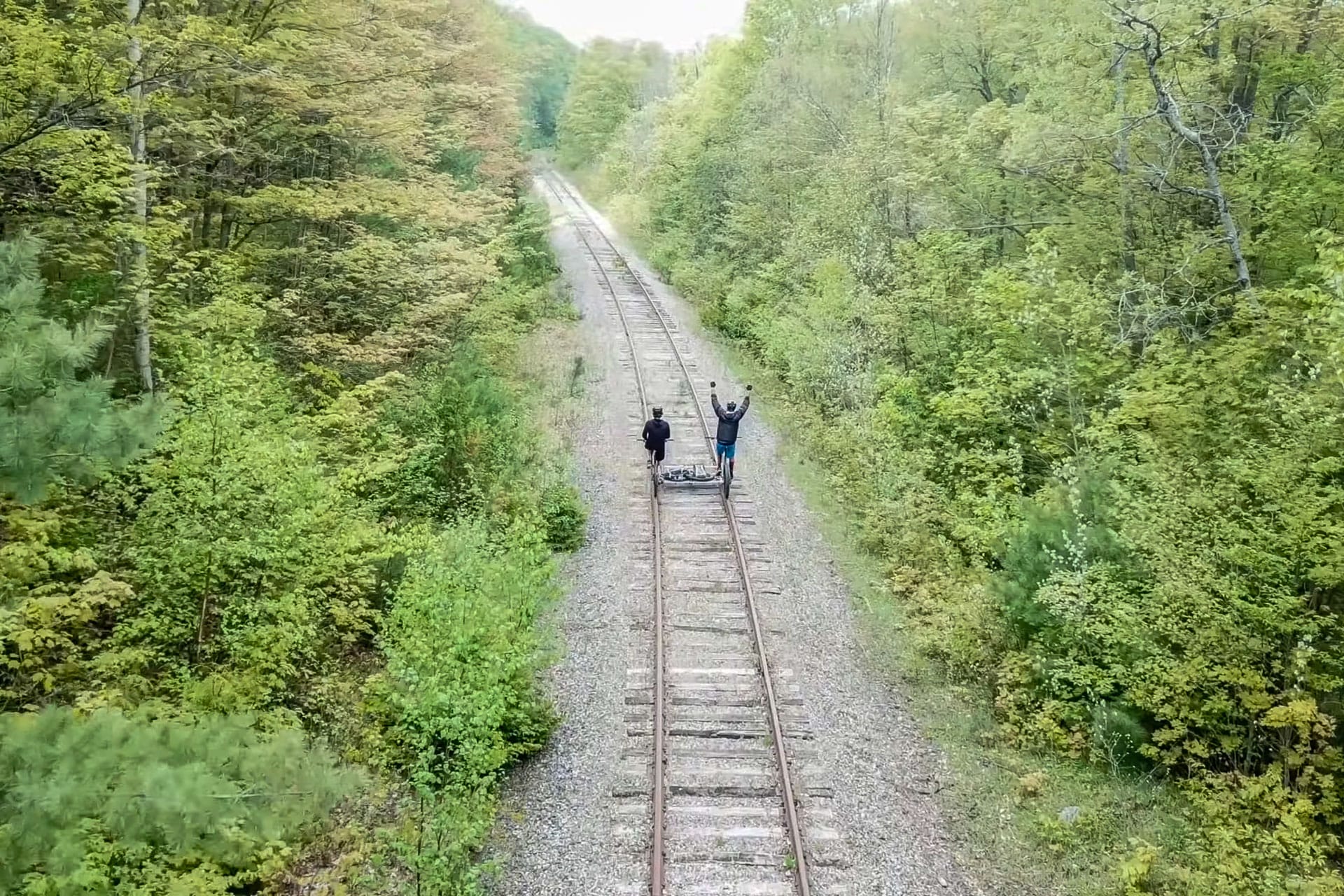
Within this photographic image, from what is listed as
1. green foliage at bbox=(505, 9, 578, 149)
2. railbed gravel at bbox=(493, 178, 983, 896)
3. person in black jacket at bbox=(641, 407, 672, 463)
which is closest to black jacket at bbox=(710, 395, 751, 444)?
person in black jacket at bbox=(641, 407, 672, 463)

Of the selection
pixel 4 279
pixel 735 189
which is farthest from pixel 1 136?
pixel 735 189

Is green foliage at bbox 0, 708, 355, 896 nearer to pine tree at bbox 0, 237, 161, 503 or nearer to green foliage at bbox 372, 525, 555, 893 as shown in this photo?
pine tree at bbox 0, 237, 161, 503

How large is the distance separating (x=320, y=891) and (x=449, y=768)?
5.04 ft

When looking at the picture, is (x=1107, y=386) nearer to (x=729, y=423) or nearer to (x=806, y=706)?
(x=729, y=423)

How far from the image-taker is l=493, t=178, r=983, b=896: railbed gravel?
803cm

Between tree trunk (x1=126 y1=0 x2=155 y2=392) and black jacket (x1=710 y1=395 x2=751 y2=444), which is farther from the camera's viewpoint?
black jacket (x1=710 y1=395 x2=751 y2=444)

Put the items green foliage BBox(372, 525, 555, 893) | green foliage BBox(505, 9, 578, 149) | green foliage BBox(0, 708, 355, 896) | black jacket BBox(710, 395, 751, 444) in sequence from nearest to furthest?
green foliage BBox(0, 708, 355, 896) < green foliage BBox(372, 525, 555, 893) < black jacket BBox(710, 395, 751, 444) < green foliage BBox(505, 9, 578, 149)

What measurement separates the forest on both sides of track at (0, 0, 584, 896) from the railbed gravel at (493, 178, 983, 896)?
0.54 m

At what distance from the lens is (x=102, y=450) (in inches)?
191

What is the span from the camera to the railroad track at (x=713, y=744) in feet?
26.1

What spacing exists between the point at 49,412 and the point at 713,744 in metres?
7.23

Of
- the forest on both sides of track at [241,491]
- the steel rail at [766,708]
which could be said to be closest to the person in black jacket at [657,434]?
the steel rail at [766,708]

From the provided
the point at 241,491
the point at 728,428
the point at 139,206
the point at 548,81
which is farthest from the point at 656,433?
the point at 548,81

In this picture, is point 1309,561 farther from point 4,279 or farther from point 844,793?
point 4,279
